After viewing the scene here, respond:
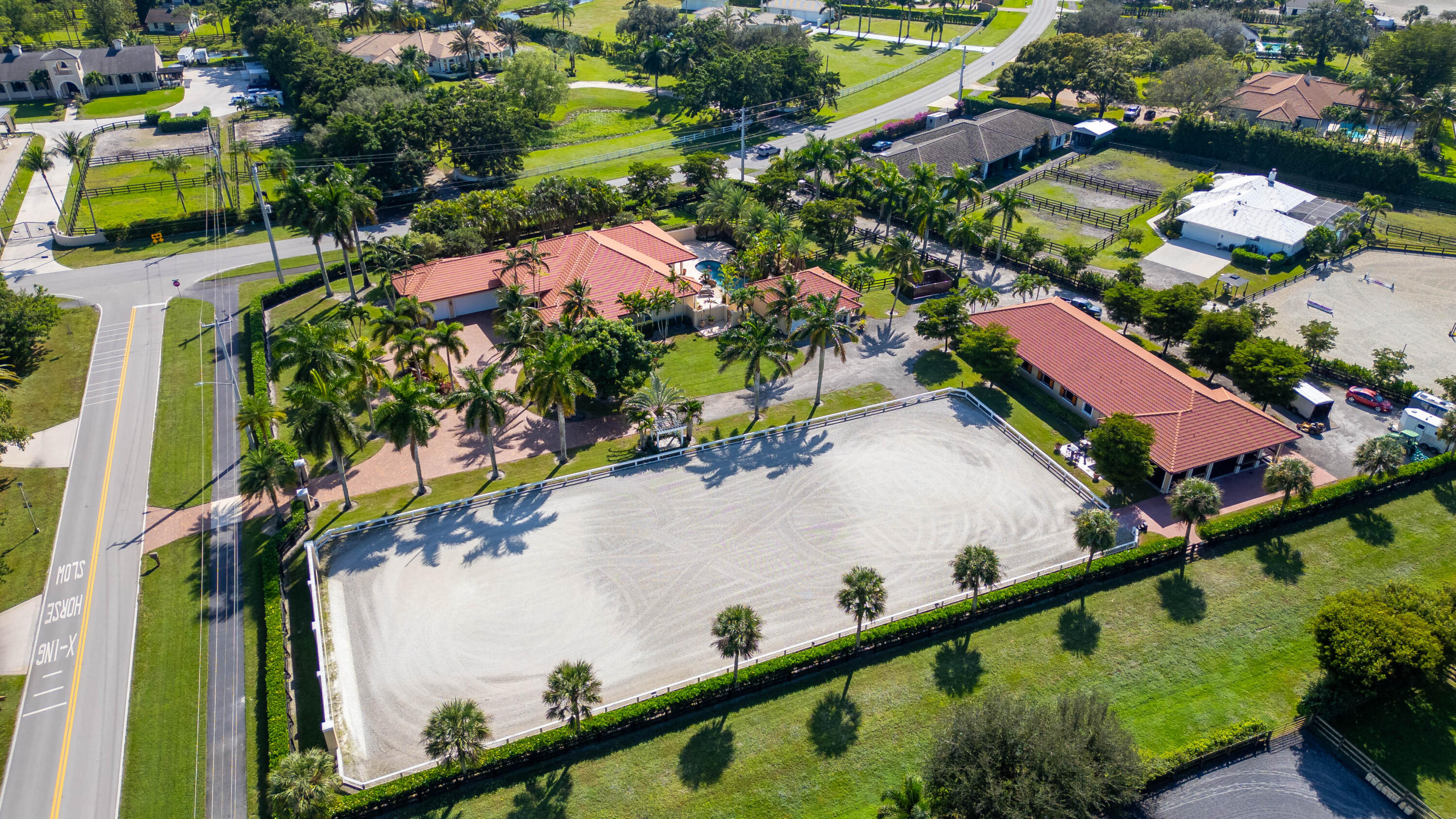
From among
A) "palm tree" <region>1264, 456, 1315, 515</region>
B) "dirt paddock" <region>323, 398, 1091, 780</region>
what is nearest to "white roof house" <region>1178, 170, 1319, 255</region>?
"palm tree" <region>1264, 456, 1315, 515</region>

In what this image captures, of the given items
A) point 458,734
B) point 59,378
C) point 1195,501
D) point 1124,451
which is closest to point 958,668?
point 1195,501

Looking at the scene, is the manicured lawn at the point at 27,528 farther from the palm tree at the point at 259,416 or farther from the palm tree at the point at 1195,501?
the palm tree at the point at 1195,501

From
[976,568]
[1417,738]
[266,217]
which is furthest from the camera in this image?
[266,217]

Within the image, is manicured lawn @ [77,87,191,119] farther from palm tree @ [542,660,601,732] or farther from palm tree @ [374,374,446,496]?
palm tree @ [542,660,601,732]

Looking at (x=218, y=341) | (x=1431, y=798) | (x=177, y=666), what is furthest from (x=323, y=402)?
(x=1431, y=798)

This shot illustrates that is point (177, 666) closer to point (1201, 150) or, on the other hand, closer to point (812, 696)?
point (812, 696)

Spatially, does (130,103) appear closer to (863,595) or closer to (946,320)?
(946,320)
